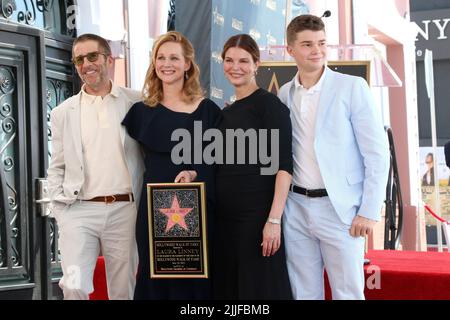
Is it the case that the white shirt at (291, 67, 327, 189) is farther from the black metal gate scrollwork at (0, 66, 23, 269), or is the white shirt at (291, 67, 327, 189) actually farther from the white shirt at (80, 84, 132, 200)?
the black metal gate scrollwork at (0, 66, 23, 269)

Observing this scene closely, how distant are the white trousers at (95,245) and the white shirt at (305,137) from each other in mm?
814

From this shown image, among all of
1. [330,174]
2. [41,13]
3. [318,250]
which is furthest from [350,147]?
[41,13]

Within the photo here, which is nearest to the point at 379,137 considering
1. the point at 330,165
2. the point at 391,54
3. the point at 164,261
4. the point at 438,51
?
the point at 330,165

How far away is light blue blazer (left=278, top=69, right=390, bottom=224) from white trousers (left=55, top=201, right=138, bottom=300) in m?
0.97

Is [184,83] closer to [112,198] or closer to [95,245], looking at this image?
[112,198]

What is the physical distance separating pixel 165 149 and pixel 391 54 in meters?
10.8

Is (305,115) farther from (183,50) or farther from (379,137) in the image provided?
(183,50)

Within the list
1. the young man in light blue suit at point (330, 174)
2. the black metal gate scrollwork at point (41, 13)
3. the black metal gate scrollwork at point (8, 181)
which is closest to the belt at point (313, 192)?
the young man in light blue suit at point (330, 174)

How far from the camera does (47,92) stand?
602 cm

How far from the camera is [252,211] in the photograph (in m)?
3.71

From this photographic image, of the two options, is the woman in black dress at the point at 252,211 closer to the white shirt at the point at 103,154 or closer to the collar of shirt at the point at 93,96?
the white shirt at the point at 103,154

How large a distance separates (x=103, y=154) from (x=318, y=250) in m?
1.11

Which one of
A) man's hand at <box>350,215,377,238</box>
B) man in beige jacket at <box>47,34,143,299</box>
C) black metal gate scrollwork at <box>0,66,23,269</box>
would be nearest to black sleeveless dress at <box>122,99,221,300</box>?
man in beige jacket at <box>47,34,143,299</box>
